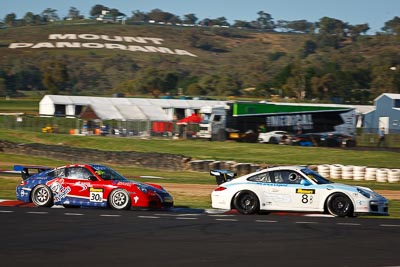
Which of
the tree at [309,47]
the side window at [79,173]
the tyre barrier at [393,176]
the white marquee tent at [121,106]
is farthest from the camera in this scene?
the tree at [309,47]

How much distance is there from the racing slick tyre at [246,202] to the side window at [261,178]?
1.16 ft

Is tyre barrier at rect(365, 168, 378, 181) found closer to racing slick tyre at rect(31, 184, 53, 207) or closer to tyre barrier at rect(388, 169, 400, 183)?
tyre barrier at rect(388, 169, 400, 183)

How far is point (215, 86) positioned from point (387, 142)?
67735mm

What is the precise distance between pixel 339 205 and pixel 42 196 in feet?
22.2

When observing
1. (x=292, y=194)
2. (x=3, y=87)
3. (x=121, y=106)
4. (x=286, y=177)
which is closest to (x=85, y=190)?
(x=286, y=177)

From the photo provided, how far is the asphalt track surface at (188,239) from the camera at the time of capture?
10.1 m

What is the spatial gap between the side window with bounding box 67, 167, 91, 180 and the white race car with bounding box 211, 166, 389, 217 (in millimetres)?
3010

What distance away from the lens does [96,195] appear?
56.5 feet

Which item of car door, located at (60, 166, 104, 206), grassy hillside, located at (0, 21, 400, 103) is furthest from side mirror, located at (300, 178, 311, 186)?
grassy hillside, located at (0, 21, 400, 103)

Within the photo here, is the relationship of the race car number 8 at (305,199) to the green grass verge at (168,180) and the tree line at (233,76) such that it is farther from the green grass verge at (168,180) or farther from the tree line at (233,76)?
the tree line at (233,76)

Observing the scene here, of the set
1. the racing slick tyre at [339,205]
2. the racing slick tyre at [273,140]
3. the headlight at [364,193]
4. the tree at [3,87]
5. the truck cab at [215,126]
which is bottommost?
the racing slick tyre at [339,205]

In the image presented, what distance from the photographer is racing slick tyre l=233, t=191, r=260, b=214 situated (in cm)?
1683

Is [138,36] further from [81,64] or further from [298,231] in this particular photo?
[298,231]

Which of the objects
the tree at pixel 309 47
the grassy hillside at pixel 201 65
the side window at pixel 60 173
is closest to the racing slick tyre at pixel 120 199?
the side window at pixel 60 173
